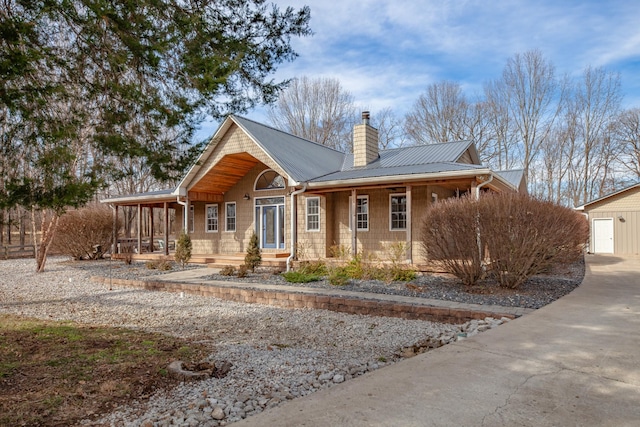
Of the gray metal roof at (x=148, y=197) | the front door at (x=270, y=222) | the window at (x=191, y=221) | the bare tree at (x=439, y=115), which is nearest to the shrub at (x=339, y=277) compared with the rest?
the front door at (x=270, y=222)

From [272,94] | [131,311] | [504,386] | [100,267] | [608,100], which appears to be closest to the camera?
[504,386]

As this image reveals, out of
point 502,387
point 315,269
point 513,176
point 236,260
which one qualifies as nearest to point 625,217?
point 513,176

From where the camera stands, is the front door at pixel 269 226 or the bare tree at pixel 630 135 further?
the bare tree at pixel 630 135

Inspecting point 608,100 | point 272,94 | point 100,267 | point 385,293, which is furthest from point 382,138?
point 272,94

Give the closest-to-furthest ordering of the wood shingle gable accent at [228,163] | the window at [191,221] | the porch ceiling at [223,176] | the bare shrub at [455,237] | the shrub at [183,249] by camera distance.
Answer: the bare shrub at [455,237] < the shrub at [183,249] < the wood shingle gable accent at [228,163] < the porch ceiling at [223,176] < the window at [191,221]

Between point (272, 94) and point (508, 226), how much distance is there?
5082mm

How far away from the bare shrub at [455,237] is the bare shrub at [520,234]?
0.25m

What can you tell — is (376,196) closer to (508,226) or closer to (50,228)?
(508,226)

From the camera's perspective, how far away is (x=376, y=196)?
14.9 m

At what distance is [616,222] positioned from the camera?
66.9 ft

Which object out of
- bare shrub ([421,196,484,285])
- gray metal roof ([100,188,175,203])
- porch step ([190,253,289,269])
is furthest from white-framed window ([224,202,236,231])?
bare shrub ([421,196,484,285])

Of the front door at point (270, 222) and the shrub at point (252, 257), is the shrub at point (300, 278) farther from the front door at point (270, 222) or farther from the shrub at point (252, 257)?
the front door at point (270, 222)

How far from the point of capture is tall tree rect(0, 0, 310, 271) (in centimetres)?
472

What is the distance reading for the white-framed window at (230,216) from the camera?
Result: 704 inches
